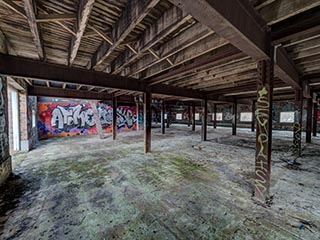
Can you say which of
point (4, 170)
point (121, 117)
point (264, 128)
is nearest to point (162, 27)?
point (264, 128)

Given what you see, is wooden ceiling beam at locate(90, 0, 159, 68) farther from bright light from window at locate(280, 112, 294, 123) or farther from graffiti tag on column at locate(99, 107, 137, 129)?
bright light from window at locate(280, 112, 294, 123)

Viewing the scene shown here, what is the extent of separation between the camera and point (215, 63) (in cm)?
304

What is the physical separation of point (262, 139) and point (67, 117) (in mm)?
10718

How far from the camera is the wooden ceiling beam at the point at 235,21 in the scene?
1.19m

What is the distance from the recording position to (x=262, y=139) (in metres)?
2.41

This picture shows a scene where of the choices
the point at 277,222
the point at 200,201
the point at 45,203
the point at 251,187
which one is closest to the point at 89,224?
the point at 45,203

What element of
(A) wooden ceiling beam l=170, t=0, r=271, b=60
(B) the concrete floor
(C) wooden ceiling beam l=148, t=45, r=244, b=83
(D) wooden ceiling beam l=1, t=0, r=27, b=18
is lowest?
(B) the concrete floor

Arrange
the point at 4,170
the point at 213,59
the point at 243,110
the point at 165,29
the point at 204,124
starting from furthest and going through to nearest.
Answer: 1. the point at 243,110
2. the point at 204,124
3. the point at 4,170
4. the point at 213,59
5. the point at 165,29

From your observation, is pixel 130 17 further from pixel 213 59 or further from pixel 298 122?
pixel 298 122

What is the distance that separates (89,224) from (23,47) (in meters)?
A: 3.86

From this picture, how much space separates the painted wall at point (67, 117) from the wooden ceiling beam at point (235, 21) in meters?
10.5

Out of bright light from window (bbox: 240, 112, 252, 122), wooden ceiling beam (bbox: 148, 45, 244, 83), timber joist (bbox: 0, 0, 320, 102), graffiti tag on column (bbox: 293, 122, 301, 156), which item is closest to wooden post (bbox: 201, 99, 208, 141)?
graffiti tag on column (bbox: 293, 122, 301, 156)

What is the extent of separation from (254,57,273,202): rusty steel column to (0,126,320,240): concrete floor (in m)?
0.31

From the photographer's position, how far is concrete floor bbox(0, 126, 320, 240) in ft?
5.84
